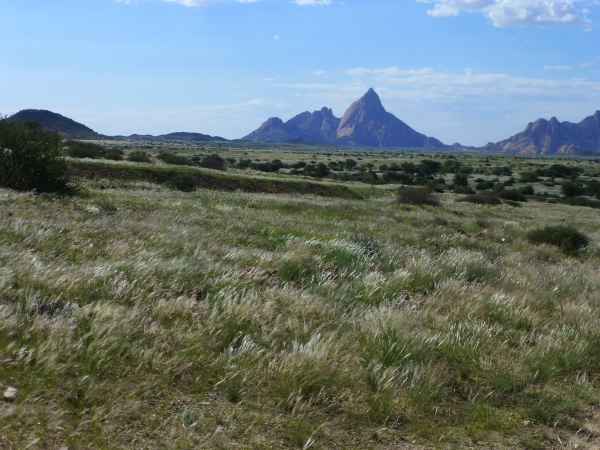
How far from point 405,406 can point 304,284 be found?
3.16 meters

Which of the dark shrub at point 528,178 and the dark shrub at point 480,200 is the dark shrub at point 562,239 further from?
the dark shrub at point 528,178

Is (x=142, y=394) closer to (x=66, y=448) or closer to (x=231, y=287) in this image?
(x=66, y=448)

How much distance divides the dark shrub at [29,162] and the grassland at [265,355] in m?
12.3

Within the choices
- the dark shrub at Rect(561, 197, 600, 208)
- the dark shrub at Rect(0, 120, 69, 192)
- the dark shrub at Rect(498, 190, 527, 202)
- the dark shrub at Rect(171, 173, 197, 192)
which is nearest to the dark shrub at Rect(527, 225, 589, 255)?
the dark shrub at Rect(0, 120, 69, 192)

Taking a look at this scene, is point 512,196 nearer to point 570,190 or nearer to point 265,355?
point 570,190

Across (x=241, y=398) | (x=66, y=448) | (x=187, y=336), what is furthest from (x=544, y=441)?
(x=66, y=448)

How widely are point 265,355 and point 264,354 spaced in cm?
20

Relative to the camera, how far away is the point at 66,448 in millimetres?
3072

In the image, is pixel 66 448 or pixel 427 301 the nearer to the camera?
pixel 66 448

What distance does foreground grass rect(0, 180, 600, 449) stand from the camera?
3.64 m

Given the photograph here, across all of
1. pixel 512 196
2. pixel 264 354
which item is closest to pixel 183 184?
pixel 264 354

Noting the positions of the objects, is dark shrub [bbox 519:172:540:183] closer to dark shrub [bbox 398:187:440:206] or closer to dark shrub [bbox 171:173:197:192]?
dark shrub [bbox 398:187:440:206]

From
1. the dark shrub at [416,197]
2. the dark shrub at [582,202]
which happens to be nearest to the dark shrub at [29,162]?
the dark shrub at [416,197]

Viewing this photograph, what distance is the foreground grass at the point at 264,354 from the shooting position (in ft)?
11.9
